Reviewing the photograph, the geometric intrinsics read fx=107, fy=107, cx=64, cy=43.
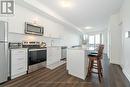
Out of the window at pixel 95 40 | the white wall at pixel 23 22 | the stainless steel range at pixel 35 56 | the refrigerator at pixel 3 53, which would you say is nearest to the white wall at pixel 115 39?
the white wall at pixel 23 22

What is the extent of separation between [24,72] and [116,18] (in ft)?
17.8

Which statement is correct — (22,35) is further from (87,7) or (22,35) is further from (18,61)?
(87,7)

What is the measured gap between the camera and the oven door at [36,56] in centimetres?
397

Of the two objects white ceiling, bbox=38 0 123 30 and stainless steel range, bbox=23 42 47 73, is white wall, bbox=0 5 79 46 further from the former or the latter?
white ceiling, bbox=38 0 123 30

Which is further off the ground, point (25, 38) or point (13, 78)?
point (25, 38)

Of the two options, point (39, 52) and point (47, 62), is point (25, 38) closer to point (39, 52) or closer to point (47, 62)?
point (39, 52)

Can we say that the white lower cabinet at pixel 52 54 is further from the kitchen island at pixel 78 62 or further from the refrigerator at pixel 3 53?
the refrigerator at pixel 3 53

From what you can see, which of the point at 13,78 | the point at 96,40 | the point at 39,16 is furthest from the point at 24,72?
the point at 96,40

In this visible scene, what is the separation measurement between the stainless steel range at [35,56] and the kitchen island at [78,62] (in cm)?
136

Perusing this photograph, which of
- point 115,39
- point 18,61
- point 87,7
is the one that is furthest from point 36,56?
point 115,39

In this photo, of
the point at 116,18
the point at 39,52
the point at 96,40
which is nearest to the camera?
the point at 39,52

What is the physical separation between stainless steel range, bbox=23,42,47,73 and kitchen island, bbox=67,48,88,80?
1.36 metres

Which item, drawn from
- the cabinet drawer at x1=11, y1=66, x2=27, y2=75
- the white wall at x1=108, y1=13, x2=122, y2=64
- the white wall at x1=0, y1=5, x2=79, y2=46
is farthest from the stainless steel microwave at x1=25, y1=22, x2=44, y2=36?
the white wall at x1=108, y1=13, x2=122, y2=64

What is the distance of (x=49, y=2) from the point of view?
13.6 ft
